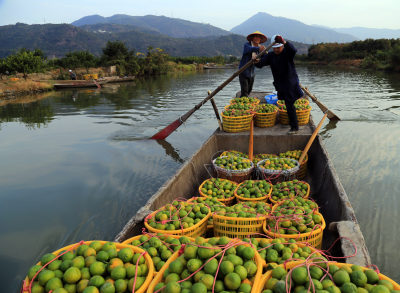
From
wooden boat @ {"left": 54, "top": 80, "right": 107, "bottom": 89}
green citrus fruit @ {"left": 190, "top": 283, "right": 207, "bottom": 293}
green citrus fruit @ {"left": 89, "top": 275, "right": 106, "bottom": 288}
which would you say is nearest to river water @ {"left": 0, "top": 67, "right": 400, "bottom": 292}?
green citrus fruit @ {"left": 89, "top": 275, "right": 106, "bottom": 288}

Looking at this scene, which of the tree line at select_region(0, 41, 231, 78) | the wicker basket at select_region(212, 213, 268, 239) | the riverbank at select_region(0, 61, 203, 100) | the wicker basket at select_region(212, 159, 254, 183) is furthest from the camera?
the tree line at select_region(0, 41, 231, 78)

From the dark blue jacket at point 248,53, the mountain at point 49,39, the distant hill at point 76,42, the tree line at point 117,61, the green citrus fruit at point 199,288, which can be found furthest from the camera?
the distant hill at point 76,42

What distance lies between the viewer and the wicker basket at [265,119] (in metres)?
6.49

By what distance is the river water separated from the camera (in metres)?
4.36

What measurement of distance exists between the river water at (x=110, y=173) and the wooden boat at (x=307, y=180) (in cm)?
93

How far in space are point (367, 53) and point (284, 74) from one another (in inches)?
2128

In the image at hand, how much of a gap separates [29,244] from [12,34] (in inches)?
8114

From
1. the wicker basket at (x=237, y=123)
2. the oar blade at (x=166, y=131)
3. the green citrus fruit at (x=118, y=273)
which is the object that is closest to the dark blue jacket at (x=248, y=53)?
the wicker basket at (x=237, y=123)

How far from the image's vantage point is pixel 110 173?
6.69 m

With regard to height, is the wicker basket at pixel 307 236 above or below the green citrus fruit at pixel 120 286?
below

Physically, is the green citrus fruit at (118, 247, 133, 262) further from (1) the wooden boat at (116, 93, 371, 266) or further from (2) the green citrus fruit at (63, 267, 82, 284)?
(1) the wooden boat at (116, 93, 371, 266)

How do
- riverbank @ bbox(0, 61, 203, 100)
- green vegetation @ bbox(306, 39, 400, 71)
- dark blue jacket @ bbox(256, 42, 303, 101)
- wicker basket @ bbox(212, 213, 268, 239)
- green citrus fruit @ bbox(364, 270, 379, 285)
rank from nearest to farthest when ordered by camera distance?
green citrus fruit @ bbox(364, 270, 379, 285), wicker basket @ bbox(212, 213, 268, 239), dark blue jacket @ bbox(256, 42, 303, 101), riverbank @ bbox(0, 61, 203, 100), green vegetation @ bbox(306, 39, 400, 71)

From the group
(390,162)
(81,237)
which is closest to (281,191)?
(81,237)

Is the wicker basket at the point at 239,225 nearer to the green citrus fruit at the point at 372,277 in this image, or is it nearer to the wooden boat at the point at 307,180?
the wooden boat at the point at 307,180
